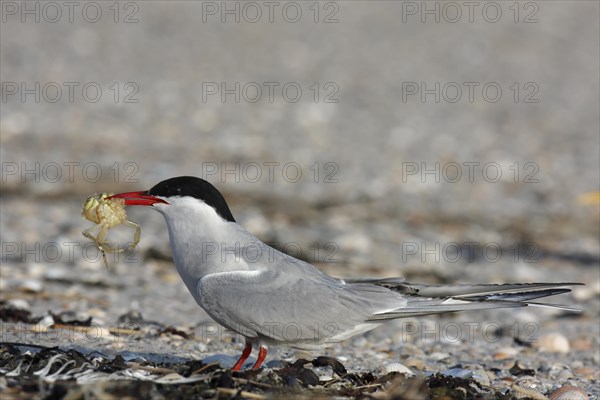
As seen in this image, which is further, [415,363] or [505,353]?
[505,353]

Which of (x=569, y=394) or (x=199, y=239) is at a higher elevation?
(x=199, y=239)

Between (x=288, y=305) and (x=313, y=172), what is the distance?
6313 millimetres

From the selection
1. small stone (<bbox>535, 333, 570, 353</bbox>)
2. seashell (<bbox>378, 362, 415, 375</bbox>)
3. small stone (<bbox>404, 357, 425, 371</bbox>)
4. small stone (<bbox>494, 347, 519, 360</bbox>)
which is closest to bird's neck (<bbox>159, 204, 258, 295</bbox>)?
seashell (<bbox>378, 362, 415, 375</bbox>)

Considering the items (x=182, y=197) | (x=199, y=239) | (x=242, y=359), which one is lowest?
(x=242, y=359)

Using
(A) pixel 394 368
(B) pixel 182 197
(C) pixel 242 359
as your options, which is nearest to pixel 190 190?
(B) pixel 182 197

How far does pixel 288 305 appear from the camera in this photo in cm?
436

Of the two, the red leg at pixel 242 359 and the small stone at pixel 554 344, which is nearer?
the red leg at pixel 242 359

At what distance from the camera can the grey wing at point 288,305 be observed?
4324 millimetres

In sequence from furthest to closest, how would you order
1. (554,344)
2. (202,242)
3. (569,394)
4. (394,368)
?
(554,344) → (394,368) → (202,242) → (569,394)

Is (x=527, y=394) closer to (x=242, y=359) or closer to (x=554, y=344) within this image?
(x=242, y=359)

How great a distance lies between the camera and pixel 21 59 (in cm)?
1404

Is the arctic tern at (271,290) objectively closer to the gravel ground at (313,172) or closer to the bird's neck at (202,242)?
the bird's neck at (202,242)

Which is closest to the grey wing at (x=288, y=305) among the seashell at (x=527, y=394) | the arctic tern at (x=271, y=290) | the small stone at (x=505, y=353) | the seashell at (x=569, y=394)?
the arctic tern at (x=271, y=290)

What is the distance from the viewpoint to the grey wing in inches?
170
